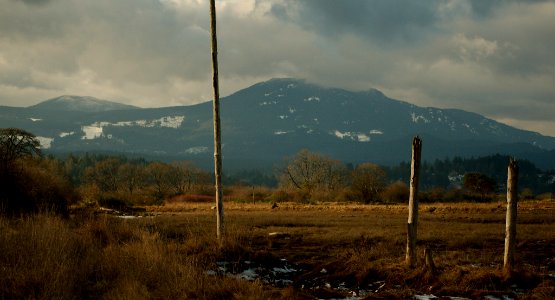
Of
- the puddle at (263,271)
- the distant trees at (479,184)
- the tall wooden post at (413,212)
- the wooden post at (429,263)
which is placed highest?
the tall wooden post at (413,212)

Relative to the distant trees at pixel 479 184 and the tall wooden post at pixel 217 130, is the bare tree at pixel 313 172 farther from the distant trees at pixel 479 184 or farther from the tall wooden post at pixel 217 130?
the tall wooden post at pixel 217 130

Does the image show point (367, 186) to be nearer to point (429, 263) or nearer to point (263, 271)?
point (263, 271)

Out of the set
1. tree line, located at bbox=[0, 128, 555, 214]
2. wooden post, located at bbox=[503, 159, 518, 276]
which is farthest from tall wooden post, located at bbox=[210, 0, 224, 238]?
wooden post, located at bbox=[503, 159, 518, 276]

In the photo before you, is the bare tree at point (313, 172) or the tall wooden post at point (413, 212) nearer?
the tall wooden post at point (413, 212)

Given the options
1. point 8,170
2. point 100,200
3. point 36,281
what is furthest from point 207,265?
point 100,200

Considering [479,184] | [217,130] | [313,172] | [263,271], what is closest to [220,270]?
[263,271]

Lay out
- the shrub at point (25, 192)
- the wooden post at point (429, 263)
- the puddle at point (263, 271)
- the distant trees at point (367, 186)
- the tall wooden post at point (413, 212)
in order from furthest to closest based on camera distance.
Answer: the distant trees at point (367, 186) → the shrub at point (25, 192) → the tall wooden post at point (413, 212) → the puddle at point (263, 271) → the wooden post at point (429, 263)

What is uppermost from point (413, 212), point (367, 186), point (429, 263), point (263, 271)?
point (413, 212)

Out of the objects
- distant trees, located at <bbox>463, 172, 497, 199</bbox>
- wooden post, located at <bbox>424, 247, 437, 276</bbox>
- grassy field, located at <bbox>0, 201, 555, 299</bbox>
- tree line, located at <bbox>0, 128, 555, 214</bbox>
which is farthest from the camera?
distant trees, located at <bbox>463, 172, 497, 199</bbox>

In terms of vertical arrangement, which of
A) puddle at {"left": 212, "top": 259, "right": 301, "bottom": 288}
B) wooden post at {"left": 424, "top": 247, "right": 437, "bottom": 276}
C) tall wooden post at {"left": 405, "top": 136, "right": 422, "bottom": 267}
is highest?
tall wooden post at {"left": 405, "top": 136, "right": 422, "bottom": 267}

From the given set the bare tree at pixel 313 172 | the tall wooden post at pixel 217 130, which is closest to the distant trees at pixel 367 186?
the bare tree at pixel 313 172

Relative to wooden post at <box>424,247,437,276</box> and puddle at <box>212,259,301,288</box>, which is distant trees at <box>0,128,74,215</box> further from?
wooden post at <box>424,247,437,276</box>

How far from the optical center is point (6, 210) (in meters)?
19.3

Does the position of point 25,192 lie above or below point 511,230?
Answer: above
